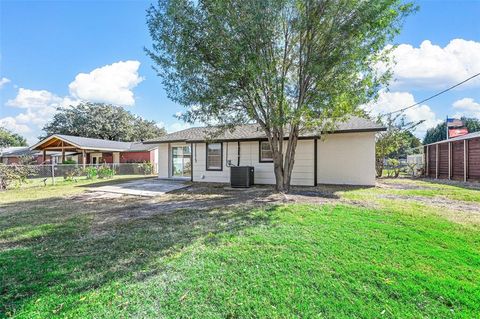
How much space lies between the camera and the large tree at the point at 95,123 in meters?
34.4

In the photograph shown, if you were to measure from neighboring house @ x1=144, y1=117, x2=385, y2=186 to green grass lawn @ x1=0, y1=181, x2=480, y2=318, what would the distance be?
5.92m

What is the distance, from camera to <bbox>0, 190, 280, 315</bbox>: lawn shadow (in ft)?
9.36

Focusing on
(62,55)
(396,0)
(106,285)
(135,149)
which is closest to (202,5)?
(396,0)

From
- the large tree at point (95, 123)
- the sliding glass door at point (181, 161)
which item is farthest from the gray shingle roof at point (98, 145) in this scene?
the sliding glass door at point (181, 161)

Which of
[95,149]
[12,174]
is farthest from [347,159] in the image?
[95,149]

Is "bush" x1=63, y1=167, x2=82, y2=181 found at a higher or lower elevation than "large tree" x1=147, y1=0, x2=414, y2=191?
lower

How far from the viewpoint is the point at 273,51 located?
25.7 feet

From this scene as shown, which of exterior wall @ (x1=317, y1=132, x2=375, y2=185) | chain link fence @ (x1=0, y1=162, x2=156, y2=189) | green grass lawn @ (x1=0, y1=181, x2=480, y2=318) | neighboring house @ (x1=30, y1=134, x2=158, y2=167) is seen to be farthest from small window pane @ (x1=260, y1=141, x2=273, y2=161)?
neighboring house @ (x1=30, y1=134, x2=158, y2=167)

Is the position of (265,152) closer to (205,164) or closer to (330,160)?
(330,160)

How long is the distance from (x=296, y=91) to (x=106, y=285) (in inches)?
301

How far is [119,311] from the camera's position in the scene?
7.65 ft

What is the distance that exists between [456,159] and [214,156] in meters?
14.4

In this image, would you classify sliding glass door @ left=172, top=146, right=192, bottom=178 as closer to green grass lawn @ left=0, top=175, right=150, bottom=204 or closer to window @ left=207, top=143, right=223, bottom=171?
window @ left=207, top=143, right=223, bottom=171

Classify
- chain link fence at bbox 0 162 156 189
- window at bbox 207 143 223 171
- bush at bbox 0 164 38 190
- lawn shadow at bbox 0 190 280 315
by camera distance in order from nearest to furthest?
lawn shadow at bbox 0 190 280 315 → bush at bbox 0 164 38 190 → chain link fence at bbox 0 162 156 189 → window at bbox 207 143 223 171
